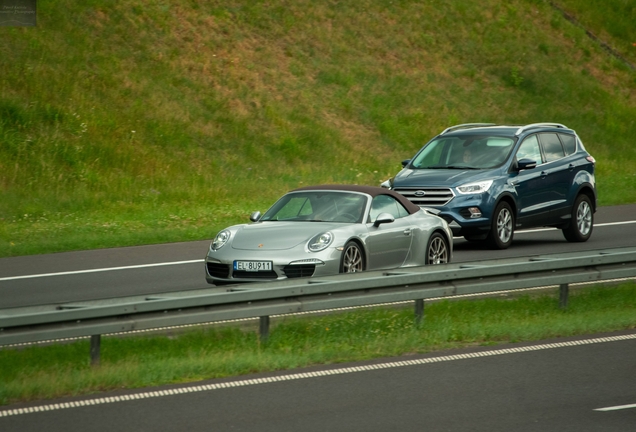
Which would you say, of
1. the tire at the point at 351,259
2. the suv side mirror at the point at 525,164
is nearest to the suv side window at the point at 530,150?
the suv side mirror at the point at 525,164

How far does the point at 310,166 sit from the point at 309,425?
21.9 meters

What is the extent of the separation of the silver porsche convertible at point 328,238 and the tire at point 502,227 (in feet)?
9.26

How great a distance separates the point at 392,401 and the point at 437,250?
6.92 meters

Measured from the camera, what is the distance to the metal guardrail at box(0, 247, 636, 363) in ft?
29.0

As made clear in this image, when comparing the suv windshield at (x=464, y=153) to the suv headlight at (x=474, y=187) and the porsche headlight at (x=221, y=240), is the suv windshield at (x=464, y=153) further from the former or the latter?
the porsche headlight at (x=221, y=240)

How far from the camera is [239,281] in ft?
41.6

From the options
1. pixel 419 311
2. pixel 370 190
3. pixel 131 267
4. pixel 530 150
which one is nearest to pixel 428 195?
pixel 530 150

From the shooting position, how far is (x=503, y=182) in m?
18.1

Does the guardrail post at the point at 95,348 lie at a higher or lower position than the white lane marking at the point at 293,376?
higher

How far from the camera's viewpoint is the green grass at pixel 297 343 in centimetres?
882

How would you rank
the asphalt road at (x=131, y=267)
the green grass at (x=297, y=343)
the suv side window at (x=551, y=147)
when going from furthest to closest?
the suv side window at (x=551, y=147), the asphalt road at (x=131, y=267), the green grass at (x=297, y=343)

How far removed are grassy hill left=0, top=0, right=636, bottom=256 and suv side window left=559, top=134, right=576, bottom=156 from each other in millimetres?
6779

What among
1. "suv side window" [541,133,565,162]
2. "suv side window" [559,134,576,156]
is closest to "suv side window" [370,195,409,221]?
"suv side window" [541,133,565,162]

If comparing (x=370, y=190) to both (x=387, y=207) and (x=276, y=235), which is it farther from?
(x=276, y=235)
